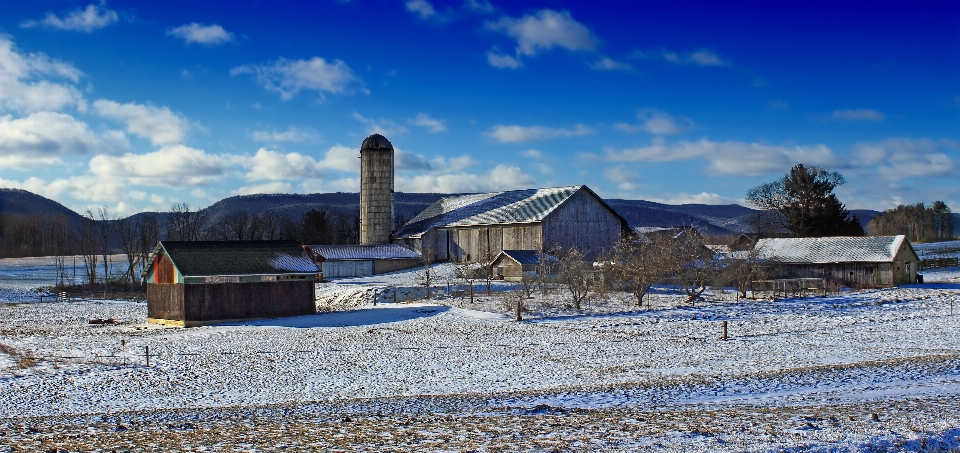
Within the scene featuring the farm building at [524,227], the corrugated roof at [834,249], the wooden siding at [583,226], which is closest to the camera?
the corrugated roof at [834,249]

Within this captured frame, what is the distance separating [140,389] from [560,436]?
1194cm

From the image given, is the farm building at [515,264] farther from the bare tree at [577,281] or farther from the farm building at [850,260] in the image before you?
the farm building at [850,260]

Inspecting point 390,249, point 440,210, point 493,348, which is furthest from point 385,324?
point 440,210

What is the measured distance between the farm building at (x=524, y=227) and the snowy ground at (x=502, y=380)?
23.0 m

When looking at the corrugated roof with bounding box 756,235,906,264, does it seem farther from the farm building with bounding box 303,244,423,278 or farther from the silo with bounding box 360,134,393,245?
the silo with bounding box 360,134,393,245

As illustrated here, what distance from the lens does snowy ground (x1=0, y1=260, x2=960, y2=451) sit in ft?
44.5

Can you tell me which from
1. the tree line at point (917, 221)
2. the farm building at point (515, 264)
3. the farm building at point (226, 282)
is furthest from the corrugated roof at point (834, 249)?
the tree line at point (917, 221)

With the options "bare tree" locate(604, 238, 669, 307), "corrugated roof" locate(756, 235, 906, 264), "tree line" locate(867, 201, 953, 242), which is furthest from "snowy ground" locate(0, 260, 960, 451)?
"tree line" locate(867, 201, 953, 242)

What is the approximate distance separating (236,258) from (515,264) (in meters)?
21.3

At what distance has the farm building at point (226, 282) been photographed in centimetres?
3769

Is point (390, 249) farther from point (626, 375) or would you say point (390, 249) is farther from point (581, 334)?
point (626, 375)

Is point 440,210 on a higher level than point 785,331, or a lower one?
higher

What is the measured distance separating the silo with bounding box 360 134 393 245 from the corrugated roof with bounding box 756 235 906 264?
31588 mm

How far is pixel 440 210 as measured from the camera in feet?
259
